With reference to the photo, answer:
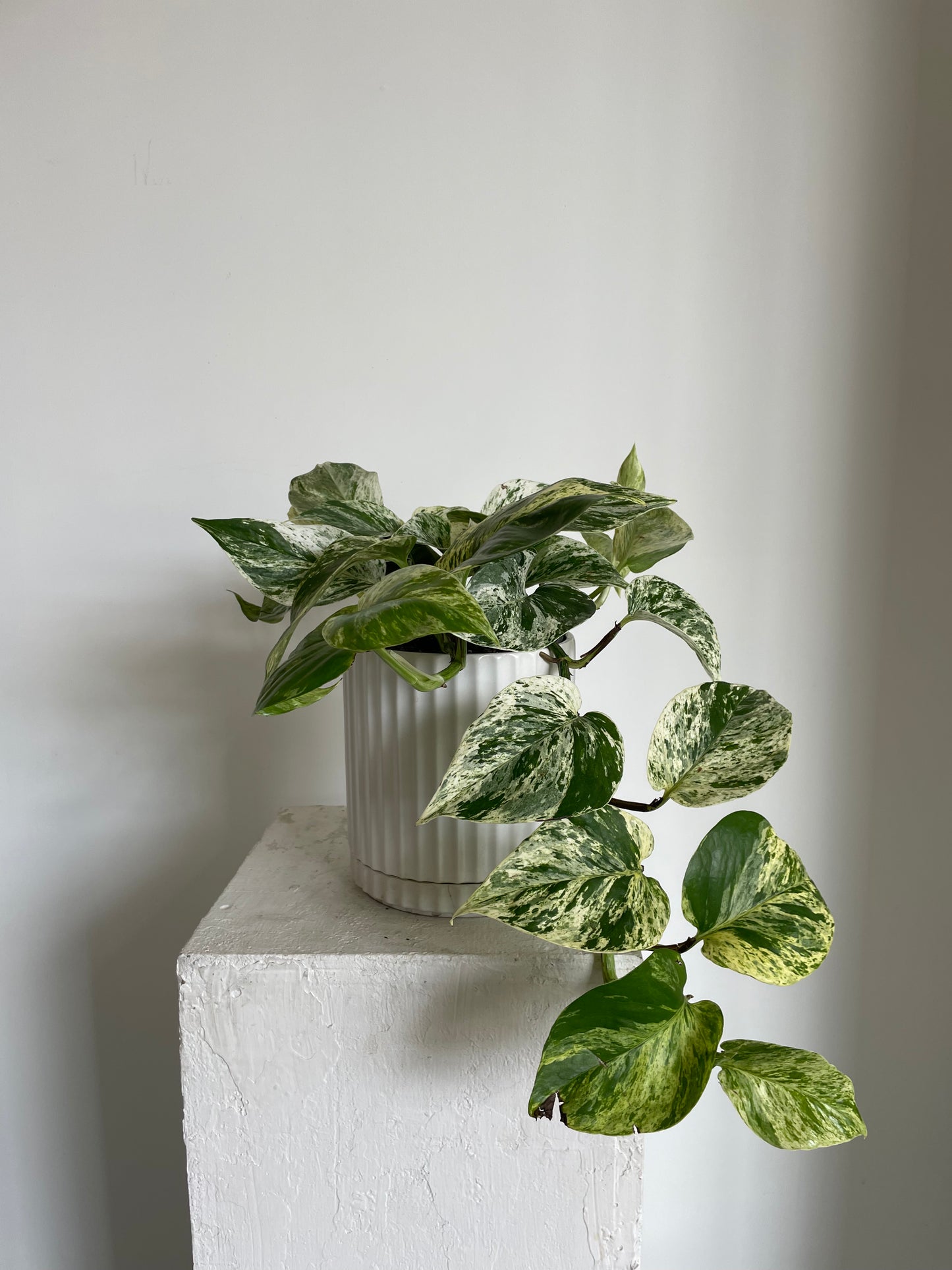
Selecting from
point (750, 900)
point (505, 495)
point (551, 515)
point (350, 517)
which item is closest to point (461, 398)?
point (505, 495)

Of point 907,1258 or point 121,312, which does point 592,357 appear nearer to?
point 121,312

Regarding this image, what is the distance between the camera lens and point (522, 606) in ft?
1.67

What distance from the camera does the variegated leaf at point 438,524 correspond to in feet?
1.70

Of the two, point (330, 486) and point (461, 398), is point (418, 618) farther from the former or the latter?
point (461, 398)

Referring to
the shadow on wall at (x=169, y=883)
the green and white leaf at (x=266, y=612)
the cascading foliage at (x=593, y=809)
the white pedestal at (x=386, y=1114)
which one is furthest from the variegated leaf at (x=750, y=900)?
the shadow on wall at (x=169, y=883)

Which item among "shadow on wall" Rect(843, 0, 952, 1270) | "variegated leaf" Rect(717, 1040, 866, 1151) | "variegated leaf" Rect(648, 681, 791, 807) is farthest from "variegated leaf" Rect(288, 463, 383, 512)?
"shadow on wall" Rect(843, 0, 952, 1270)

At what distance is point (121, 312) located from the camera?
826 mm

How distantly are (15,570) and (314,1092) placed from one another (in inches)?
23.4

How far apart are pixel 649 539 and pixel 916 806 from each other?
1.50 feet

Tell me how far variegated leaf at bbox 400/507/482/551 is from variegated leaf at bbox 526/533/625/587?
0.05 meters

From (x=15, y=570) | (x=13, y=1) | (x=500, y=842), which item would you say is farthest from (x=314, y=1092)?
(x=13, y=1)

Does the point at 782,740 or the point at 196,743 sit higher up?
the point at 782,740

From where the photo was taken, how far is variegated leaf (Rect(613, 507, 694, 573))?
0.57m

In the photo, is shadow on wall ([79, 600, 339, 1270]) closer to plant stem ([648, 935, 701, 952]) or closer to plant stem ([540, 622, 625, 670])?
plant stem ([540, 622, 625, 670])
